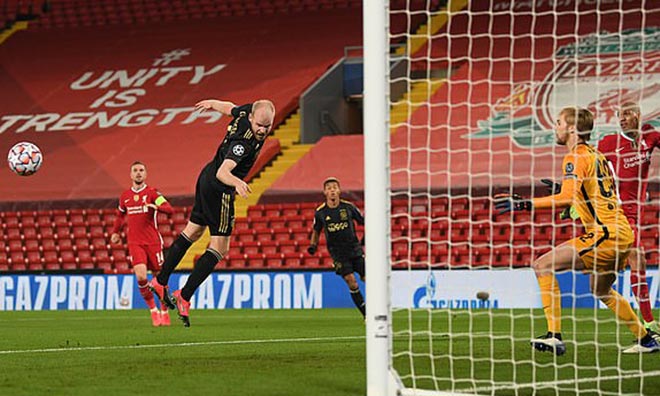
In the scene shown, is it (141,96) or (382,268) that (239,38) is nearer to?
(141,96)

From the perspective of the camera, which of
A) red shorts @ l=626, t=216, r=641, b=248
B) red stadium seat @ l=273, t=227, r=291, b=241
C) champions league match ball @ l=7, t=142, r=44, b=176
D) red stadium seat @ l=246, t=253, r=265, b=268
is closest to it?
red shorts @ l=626, t=216, r=641, b=248

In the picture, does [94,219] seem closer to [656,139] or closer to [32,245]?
[32,245]

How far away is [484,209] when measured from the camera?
20188 mm

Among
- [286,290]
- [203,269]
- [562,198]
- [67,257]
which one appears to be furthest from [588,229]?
[67,257]

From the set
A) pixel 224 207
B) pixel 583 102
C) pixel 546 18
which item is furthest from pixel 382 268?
pixel 546 18

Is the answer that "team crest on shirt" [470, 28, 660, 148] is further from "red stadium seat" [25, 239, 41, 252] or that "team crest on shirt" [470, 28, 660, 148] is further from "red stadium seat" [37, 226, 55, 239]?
"red stadium seat" [25, 239, 41, 252]

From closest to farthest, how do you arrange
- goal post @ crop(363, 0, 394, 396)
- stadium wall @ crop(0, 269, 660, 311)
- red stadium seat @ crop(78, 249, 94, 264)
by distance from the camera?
1. goal post @ crop(363, 0, 394, 396)
2. stadium wall @ crop(0, 269, 660, 311)
3. red stadium seat @ crop(78, 249, 94, 264)

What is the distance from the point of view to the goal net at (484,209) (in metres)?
5.91

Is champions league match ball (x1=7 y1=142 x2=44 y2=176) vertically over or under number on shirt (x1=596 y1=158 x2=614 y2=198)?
over

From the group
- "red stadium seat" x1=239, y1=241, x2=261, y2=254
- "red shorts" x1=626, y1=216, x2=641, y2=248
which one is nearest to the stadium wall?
"red stadium seat" x1=239, y1=241, x2=261, y2=254

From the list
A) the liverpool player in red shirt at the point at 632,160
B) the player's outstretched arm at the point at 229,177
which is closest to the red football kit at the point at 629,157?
the liverpool player in red shirt at the point at 632,160

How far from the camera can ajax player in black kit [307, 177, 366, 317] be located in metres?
13.7

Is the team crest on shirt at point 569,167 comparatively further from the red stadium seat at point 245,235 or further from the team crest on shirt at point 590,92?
the red stadium seat at point 245,235

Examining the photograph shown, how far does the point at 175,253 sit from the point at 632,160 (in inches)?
164
